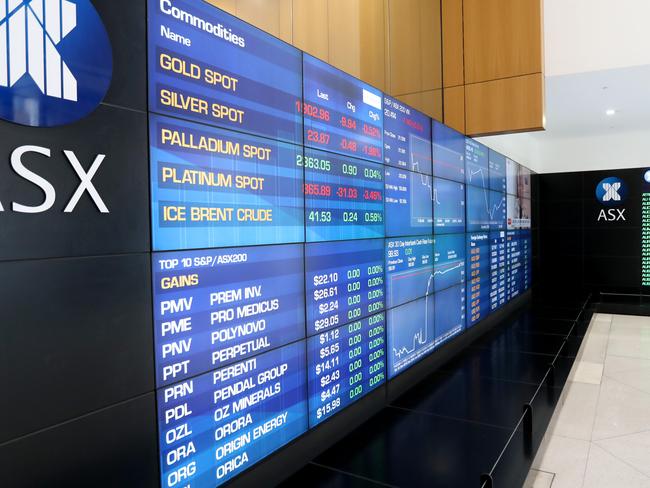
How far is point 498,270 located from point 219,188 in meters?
5.09

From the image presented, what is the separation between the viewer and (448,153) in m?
4.76

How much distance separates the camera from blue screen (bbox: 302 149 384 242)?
2.72 m

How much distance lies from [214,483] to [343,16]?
305cm

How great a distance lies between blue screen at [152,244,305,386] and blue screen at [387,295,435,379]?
1187 mm

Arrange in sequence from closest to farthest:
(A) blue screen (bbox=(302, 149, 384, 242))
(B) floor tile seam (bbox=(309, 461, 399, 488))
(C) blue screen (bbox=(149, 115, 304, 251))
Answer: (C) blue screen (bbox=(149, 115, 304, 251))
(B) floor tile seam (bbox=(309, 461, 399, 488))
(A) blue screen (bbox=(302, 149, 384, 242))

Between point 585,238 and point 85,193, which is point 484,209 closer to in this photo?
point 585,238

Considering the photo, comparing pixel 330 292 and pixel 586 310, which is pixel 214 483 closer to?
pixel 330 292

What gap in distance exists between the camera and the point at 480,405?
3.52m

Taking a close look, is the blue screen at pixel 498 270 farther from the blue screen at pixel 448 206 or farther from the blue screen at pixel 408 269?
the blue screen at pixel 408 269

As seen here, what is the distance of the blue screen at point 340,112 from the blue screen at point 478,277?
2345 millimetres

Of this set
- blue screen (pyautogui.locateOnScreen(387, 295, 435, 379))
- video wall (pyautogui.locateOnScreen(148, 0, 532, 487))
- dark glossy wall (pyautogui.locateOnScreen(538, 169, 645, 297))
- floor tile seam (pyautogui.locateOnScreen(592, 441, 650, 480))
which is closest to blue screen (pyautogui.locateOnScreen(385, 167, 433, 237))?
video wall (pyautogui.locateOnScreen(148, 0, 532, 487))

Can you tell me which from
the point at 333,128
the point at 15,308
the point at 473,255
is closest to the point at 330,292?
the point at 333,128

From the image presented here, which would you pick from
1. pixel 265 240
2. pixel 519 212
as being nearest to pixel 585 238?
pixel 519 212

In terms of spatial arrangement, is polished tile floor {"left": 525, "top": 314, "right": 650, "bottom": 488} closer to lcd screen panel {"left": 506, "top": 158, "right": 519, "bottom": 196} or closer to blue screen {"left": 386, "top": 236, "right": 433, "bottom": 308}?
blue screen {"left": 386, "top": 236, "right": 433, "bottom": 308}
